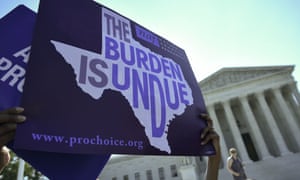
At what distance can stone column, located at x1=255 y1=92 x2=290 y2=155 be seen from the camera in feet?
74.6

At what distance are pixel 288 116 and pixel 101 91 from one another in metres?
29.2

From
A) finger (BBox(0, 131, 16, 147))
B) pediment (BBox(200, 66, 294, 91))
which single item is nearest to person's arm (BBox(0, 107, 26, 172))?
finger (BBox(0, 131, 16, 147))

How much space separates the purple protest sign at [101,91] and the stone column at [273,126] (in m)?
26.4

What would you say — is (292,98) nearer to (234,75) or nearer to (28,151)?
(234,75)

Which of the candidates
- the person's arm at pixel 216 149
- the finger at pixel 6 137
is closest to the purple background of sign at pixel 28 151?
the finger at pixel 6 137

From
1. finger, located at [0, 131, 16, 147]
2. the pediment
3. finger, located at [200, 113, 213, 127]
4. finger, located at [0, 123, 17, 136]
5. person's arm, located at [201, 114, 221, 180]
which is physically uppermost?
the pediment

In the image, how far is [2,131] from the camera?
2.81 ft

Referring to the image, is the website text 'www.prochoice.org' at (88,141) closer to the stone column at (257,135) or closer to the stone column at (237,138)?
the stone column at (237,138)

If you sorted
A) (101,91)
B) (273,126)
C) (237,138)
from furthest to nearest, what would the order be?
(273,126) < (237,138) < (101,91)

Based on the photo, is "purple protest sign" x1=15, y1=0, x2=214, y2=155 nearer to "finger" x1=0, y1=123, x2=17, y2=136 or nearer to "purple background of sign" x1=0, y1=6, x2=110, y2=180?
"finger" x1=0, y1=123, x2=17, y2=136

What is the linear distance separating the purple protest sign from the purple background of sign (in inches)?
6.7

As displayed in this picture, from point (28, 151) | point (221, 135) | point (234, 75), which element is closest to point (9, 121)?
point (28, 151)

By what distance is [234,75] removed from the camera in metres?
27.5

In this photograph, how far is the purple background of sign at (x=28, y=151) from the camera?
1002 millimetres
